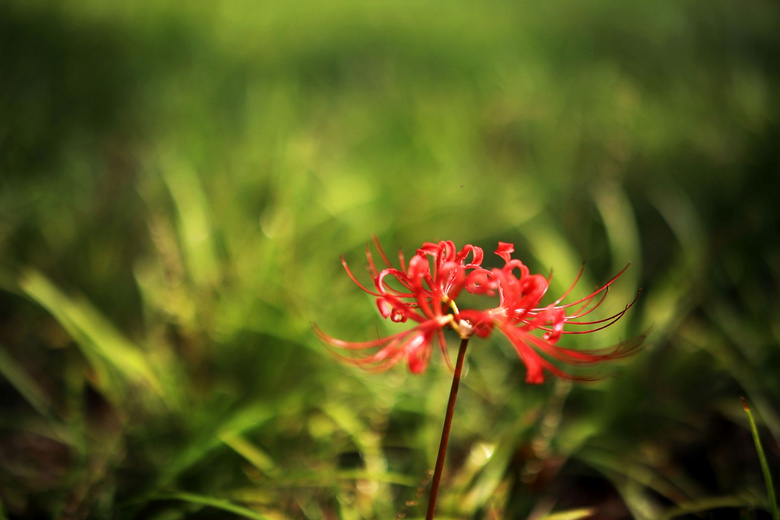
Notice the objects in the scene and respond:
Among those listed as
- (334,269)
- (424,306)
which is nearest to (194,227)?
(334,269)

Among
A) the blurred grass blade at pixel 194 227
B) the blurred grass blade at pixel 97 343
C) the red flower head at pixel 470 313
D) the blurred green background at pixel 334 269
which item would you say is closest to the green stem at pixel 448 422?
→ the red flower head at pixel 470 313

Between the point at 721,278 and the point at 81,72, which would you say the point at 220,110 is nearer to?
the point at 81,72

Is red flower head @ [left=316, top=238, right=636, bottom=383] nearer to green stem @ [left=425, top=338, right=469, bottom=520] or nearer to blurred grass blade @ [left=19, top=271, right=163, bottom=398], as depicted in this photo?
green stem @ [left=425, top=338, right=469, bottom=520]

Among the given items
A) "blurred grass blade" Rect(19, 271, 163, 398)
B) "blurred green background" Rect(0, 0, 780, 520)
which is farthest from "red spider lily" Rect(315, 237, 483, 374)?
"blurred grass blade" Rect(19, 271, 163, 398)

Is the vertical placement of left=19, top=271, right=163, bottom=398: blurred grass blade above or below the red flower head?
above

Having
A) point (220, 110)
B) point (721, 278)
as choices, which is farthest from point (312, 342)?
point (220, 110)

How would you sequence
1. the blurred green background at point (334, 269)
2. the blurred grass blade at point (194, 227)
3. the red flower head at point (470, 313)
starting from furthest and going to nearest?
the blurred grass blade at point (194, 227)
the blurred green background at point (334, 269)
the red flower head at point (470, 313)

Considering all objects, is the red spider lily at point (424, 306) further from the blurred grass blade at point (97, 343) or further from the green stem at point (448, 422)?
the blurred grass blade at point (97, 343)

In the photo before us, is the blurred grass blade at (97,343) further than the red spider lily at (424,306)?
Yes
